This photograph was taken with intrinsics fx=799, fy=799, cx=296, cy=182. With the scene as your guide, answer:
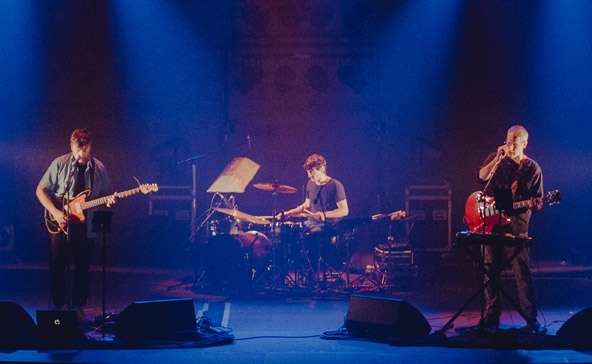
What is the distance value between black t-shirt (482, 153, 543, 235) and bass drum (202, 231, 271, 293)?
11.8 feet

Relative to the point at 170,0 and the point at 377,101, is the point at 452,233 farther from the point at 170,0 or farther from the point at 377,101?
the point at 170,0

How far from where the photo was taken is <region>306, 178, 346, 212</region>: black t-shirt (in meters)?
10.4

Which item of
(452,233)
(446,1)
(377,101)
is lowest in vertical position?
(452,233)

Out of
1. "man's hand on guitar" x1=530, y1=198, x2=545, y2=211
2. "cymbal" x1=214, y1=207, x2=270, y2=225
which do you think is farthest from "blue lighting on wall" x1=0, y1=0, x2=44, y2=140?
"man's hand on guitar" x1=530, y1=198, x2=545, y2=211

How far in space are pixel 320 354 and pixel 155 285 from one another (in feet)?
17.2

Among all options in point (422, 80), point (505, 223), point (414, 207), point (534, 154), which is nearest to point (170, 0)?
point (422, 80)

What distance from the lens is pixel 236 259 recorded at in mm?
10375

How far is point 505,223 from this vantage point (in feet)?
25.0

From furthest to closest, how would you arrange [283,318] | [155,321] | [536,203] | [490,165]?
[283,318]
[490,165]
[536,203]
[155,321]

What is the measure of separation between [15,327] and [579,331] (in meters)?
4.82

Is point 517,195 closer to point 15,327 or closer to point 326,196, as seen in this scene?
point 326,196

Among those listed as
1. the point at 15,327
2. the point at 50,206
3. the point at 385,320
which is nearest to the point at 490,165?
the point at 385,320

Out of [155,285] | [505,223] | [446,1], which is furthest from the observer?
[446,1]

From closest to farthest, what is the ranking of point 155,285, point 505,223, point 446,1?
point 505,223 < point 155,285 < point 446,1
